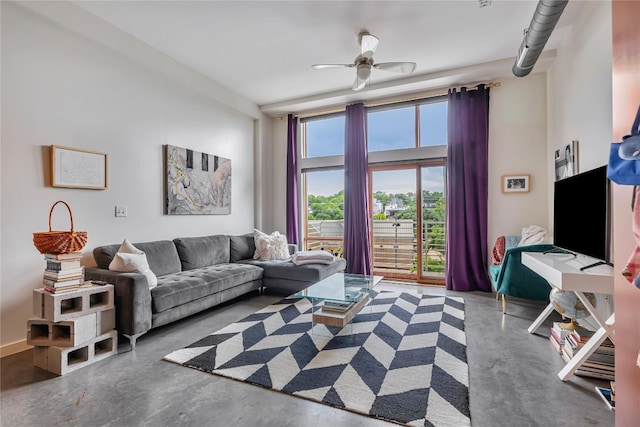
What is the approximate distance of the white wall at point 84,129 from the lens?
2430mm

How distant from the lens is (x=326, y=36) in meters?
3.34

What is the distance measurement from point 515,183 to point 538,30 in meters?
2.10

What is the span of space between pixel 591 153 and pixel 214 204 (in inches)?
178

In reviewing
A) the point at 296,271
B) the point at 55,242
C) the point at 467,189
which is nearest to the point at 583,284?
the point at 467,189

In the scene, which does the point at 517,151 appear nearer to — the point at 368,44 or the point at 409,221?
the point at 409,221

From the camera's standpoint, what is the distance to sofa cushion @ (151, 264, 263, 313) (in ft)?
8.67

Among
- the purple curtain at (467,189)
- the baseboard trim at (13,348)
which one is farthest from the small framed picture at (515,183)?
the baseboard trim at (13,348)

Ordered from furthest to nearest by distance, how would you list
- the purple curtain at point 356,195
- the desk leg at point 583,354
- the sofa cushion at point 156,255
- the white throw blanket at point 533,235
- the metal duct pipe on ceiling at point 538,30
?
1. the purple curtain at point 356,195
2. the white throw blanket at point 533,235
3. the sofa cushion at point 156,255
4. the metal duct pipe on ceiling at point 538,30
5. the desk leg at point 583,354

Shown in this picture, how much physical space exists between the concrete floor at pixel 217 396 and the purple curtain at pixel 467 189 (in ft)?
6.03

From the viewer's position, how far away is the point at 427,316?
122 inches

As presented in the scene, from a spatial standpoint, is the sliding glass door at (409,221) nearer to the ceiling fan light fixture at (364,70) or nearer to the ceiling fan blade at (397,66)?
the ceiling fan blade at (397,66)

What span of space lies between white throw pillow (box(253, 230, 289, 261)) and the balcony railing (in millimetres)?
1168

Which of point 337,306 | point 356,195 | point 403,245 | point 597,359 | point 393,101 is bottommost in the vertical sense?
point 597,359

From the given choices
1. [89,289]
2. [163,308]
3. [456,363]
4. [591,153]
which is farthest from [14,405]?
[591,153]
